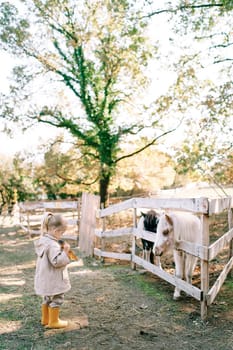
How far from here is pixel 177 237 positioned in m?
4.93

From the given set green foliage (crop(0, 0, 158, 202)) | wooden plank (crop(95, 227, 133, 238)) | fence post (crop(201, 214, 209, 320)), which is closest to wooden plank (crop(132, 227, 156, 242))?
wooden plank (crop(95, 227, 133, 238))

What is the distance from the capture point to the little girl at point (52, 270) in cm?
374

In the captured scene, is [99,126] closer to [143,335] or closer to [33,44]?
[33,44]

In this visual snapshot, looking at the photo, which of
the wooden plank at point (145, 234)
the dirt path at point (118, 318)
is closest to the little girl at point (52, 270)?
the dirt path at point (118, 318)

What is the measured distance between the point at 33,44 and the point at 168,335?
15851 millimetres

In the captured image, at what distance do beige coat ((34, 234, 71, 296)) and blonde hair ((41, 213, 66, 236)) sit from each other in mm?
122

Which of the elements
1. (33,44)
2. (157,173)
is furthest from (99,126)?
(157,173)

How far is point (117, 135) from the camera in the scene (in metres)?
17.2

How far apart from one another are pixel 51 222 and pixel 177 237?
1888mm

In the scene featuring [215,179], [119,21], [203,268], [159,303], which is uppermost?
[119,21]

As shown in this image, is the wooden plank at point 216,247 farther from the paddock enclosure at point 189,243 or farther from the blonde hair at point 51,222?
the blonde hair at point 51,222

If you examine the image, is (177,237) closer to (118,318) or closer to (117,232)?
(118,318)

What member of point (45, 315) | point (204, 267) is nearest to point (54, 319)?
point (45, 315)

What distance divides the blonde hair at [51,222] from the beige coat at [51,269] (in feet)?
0.40
